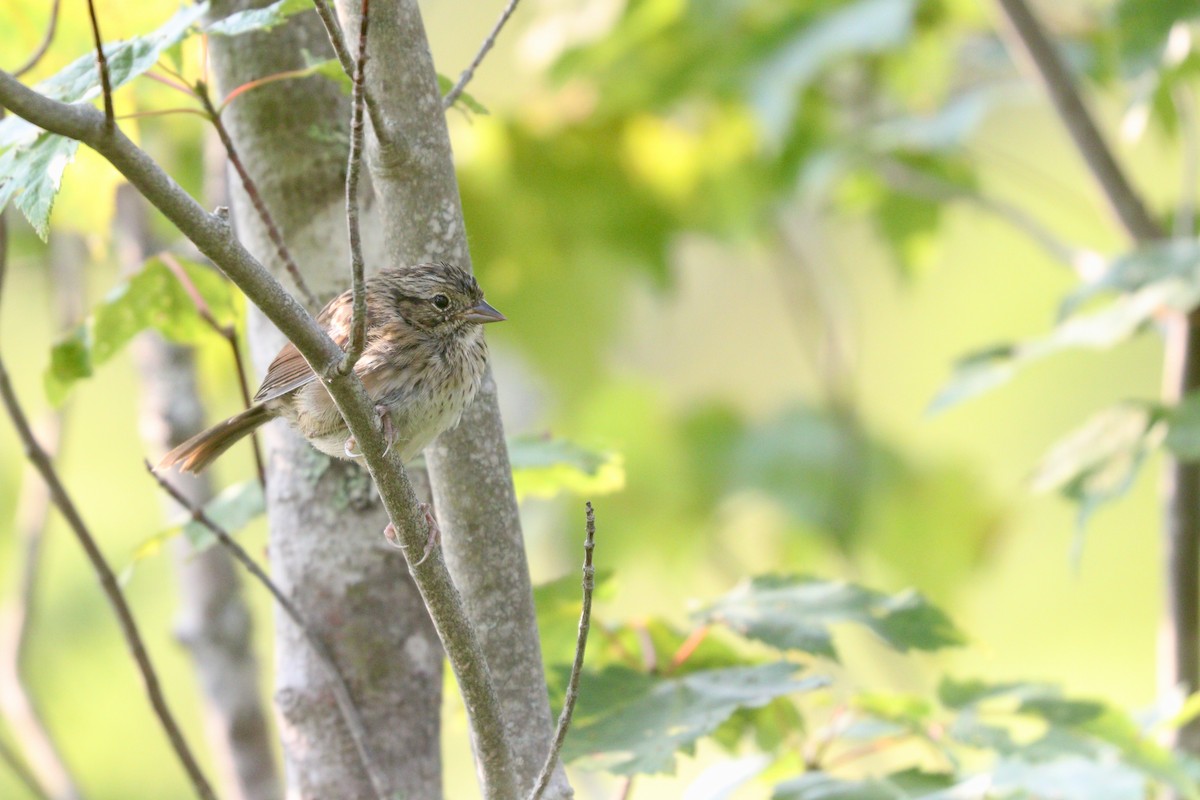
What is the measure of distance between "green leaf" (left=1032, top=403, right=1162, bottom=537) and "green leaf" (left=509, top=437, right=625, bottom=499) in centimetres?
100

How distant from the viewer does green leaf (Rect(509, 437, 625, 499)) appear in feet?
6.98

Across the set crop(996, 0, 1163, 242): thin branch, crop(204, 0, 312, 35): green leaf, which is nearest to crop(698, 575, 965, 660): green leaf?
crop(204, 0, 312, 35): green leaf

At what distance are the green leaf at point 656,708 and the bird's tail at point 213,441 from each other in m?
0.80

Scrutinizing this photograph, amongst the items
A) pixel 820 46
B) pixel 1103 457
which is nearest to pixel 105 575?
pixel 1103 457

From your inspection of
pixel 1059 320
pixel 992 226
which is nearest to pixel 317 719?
pixel 1059 320

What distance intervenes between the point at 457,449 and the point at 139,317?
81 centimetres

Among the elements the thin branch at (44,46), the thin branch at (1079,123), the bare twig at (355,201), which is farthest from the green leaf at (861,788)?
→ the thin branch at (44,46)

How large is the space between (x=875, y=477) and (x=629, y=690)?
8.60 ft

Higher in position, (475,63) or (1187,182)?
(1187,182)

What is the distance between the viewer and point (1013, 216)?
325cm

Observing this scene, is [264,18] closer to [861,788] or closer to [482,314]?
[482,314]

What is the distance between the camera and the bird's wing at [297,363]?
2078 mm

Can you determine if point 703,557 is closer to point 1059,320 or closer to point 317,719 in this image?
point 1059,320

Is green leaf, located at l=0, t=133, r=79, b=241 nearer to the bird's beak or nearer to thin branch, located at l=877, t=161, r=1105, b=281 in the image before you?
the bird's beak
